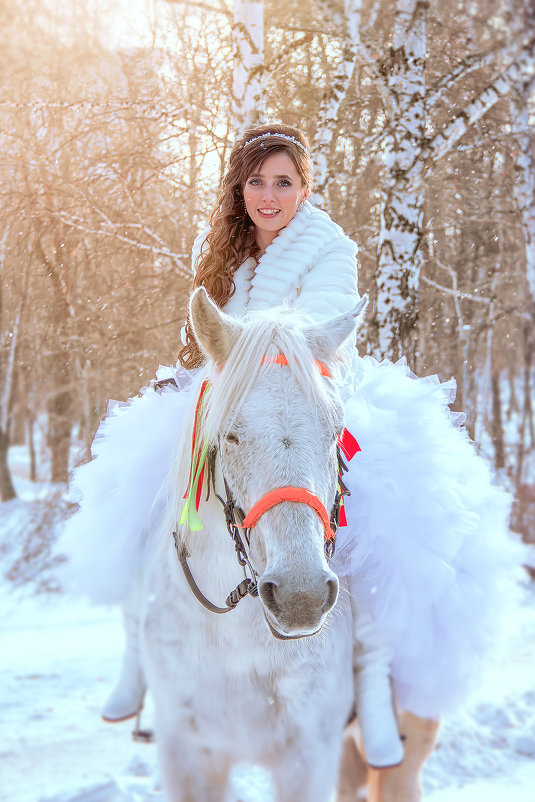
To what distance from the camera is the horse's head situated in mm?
1377

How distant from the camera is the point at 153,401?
2.37 meters

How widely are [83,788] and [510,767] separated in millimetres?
2668

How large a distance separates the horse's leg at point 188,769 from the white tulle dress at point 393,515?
0.58 m

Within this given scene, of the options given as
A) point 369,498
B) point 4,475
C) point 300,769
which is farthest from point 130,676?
point 4,475

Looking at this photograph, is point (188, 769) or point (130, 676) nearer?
point (188, 769)

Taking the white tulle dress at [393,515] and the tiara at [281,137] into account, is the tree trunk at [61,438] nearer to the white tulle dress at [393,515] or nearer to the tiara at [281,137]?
the white tulle dress at [393,515]

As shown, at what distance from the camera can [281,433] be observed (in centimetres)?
148

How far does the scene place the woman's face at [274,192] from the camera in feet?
8.39

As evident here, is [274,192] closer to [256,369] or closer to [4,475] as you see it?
[256,369]

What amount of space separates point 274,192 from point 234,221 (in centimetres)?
29

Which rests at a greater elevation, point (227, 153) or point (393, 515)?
point (227, 153)

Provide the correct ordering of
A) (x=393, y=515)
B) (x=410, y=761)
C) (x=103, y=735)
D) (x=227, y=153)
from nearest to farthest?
(x=393, y=515) → (x=410, y=761) → (x=103, y=735) → (x=227, y=153)

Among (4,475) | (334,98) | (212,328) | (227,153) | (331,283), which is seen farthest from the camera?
(4,475)

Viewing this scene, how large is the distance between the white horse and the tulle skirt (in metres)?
0.20
